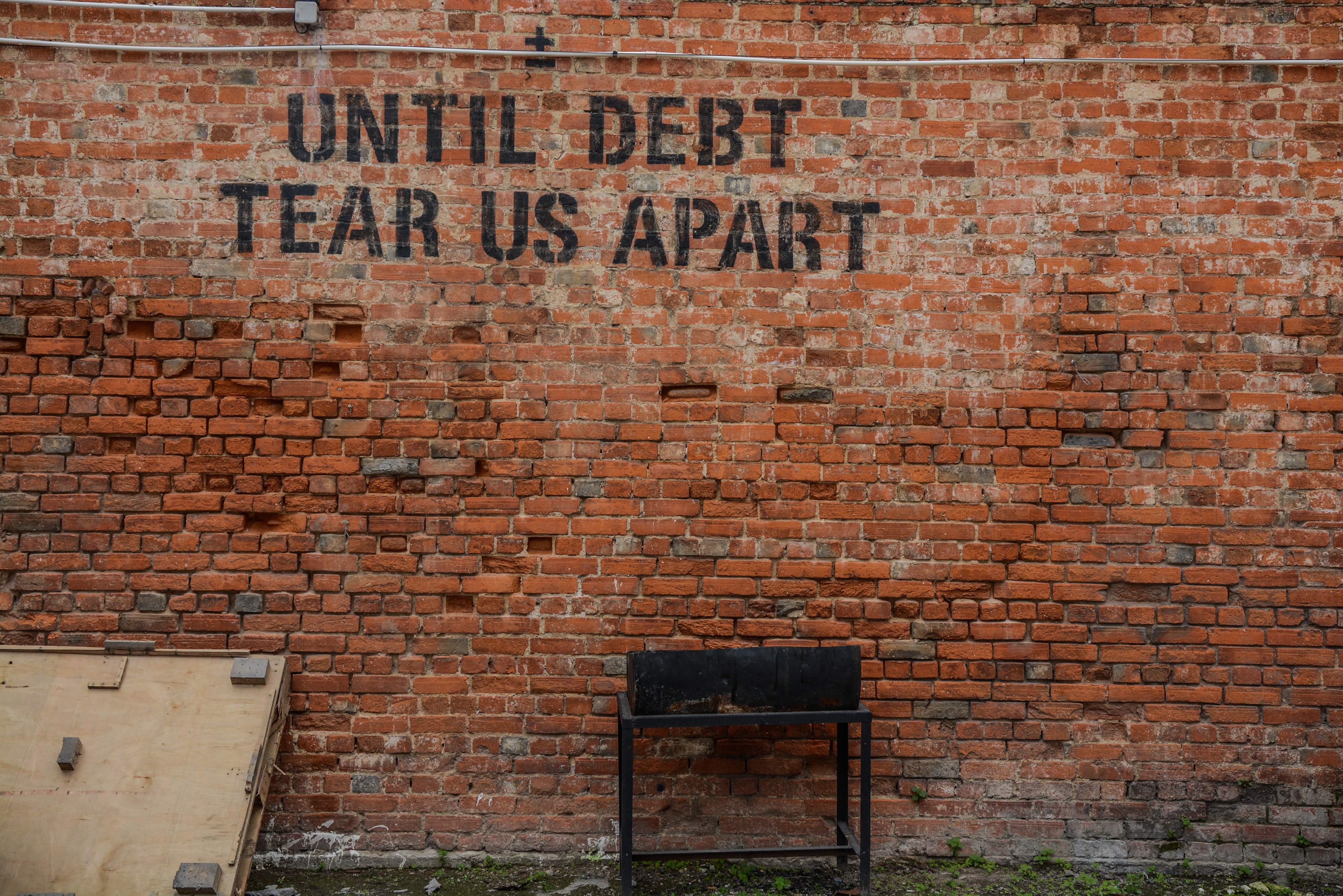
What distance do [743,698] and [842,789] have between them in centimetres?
74

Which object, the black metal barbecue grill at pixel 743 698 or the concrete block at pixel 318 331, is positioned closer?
the black metal barbecue grill at pixel 743 698

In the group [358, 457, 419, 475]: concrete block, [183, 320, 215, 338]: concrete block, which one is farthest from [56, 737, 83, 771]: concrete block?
[183, 320, 215, 338]: concrete block

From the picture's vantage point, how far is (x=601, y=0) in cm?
388

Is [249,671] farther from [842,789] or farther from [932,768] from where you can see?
[932,768]

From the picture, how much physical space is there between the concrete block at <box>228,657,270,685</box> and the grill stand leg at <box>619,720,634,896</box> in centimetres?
160

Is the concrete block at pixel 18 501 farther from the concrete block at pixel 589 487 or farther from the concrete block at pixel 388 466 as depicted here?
the concrete block at pixel 589 487

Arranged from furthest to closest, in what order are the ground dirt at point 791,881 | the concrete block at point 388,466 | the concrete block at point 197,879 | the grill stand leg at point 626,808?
the concrete block at point 388,466
the ground dirt at point 791,881
the grill stand leg at point 626,808
the concrete block at point 197,879

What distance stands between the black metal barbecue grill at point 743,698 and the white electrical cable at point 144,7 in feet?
10.9

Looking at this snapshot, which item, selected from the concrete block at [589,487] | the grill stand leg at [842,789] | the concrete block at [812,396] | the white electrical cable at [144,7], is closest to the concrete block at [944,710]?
the grill stand leg at [842,789]

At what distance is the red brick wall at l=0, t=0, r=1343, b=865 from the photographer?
3.83 m

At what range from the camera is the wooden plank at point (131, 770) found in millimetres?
3330

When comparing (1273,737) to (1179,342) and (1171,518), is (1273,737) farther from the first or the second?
(1179,342)

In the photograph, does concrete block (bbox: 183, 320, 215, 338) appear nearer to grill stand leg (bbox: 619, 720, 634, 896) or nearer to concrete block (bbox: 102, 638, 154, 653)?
concrete block (bbox: 102, 638, 154, 653)

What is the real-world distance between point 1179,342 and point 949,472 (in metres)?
1.22
